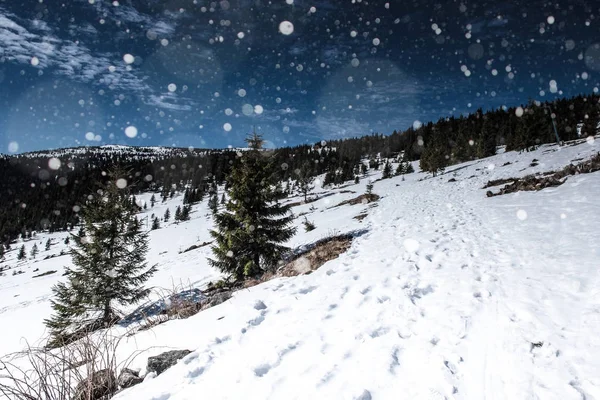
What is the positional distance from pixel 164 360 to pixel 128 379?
1.45 ft

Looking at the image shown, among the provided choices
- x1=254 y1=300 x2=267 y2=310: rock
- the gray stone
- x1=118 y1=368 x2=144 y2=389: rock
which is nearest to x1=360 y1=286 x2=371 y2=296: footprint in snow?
x1=254 y1=300 x2=267 y2=310: rock

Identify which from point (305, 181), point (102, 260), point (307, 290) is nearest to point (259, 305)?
point (307, 290)

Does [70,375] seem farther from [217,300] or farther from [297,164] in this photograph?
[297,164]

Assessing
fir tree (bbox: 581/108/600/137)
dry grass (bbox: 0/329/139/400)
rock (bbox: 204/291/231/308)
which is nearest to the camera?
dry grass (bbox: 0/329/139/400)

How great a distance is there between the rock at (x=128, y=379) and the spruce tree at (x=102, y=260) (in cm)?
993

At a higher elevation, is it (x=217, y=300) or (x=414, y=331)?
(x=414, y=331)

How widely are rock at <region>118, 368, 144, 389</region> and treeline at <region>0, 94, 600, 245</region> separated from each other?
167 ft

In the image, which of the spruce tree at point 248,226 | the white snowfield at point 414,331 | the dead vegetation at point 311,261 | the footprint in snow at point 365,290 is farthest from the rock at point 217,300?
the spruce tree at point 248,226

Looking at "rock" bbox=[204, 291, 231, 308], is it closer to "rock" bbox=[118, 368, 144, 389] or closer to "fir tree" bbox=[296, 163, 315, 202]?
"rock" bbox=[118, 368, 144, 389]

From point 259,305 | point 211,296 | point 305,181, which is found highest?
point 305,181

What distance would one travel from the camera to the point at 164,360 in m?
3.76

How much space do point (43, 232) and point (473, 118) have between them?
16286cm

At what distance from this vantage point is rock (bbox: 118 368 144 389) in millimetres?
3342

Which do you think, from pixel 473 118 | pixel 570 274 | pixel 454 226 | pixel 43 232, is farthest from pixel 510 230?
pixel 43 232
